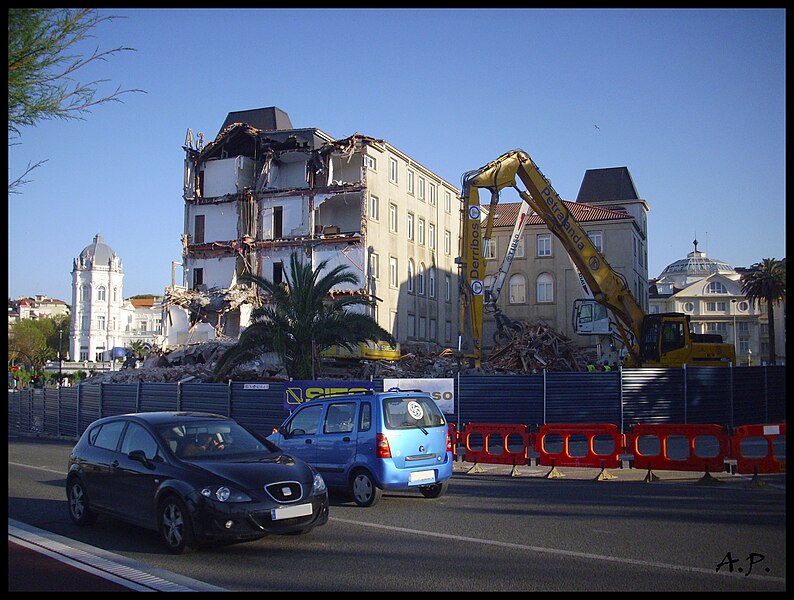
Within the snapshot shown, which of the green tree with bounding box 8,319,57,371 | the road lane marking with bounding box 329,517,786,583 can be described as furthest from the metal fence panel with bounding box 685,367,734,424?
the green tree with bounding box 8,319,57,371

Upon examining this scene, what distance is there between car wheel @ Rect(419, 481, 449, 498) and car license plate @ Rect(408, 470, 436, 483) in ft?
1.89

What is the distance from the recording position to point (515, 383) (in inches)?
894

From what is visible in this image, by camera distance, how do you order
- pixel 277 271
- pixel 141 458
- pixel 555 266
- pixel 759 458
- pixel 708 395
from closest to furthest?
1. pixel 141 458
2. pixel 759 458
3. pixel 708 395
4. pixel 277 271
5. pixel 555 266

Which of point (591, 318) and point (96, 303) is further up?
point (96, 303)

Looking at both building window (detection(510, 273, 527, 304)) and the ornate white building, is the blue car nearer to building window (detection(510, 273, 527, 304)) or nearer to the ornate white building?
building window (detection(510, 273, 527, 304))

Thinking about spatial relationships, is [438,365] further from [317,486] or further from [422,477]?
[317,486]

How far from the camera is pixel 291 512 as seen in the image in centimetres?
910

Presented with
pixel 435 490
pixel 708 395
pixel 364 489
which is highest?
pixel 708 395

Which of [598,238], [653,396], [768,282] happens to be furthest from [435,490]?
[768,282]

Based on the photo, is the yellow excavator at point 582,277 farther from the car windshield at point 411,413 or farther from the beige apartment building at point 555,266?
the beige apartment building at point 555,266

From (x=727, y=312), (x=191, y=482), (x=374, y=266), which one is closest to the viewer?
(x=191, y=482)

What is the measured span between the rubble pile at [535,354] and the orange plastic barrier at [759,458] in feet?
67.6

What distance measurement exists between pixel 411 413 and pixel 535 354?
24714mm

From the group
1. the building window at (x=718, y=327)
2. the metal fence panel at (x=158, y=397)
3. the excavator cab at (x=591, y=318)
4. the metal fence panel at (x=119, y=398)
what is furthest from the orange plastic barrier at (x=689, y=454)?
the building window at (x=718, y=327)
